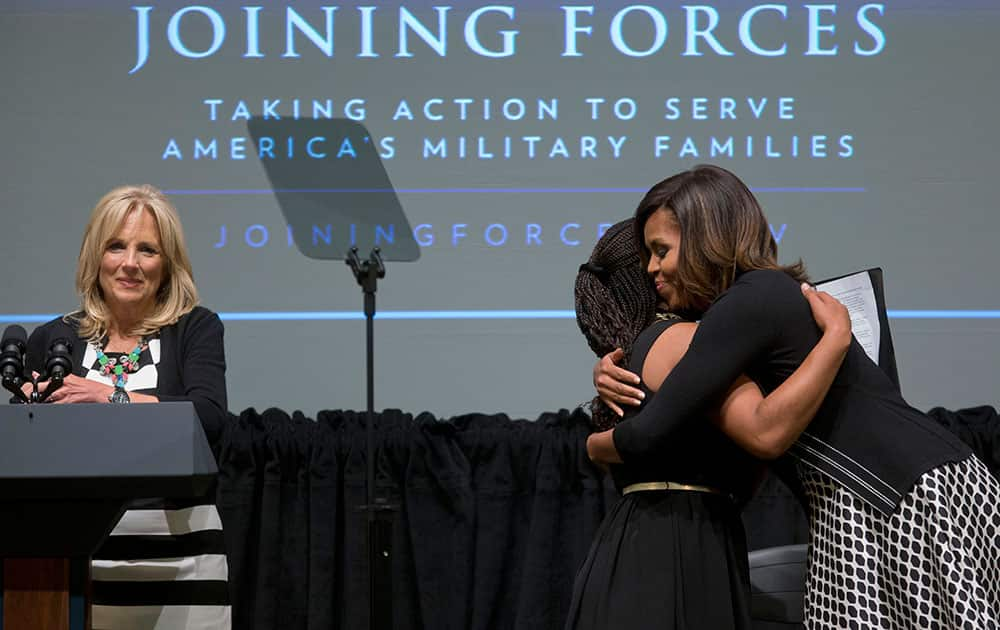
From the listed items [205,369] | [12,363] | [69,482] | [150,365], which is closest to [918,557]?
[69,482]

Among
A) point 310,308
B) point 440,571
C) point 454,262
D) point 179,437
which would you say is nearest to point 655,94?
point 454,262

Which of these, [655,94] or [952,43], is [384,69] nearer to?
[655,94]

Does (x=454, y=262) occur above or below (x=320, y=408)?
above

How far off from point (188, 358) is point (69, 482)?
908 millimetres

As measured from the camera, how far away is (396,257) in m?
3.38

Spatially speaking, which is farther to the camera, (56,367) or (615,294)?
(615,294)

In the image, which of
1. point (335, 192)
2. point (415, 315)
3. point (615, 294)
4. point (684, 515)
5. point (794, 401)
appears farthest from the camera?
point (415, 315)

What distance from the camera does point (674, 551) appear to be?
184 cm

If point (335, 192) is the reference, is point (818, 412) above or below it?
below

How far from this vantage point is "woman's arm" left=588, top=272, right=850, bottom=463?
174 cm

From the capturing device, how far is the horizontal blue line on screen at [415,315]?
11.1 feet

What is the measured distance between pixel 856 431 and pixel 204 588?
4.52 feet

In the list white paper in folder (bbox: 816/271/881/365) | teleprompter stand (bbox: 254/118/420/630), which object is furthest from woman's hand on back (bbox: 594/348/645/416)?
teleprompter stand (bbox: 254/118/420/630)

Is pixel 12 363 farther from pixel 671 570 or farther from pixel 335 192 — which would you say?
pixel 335 192
